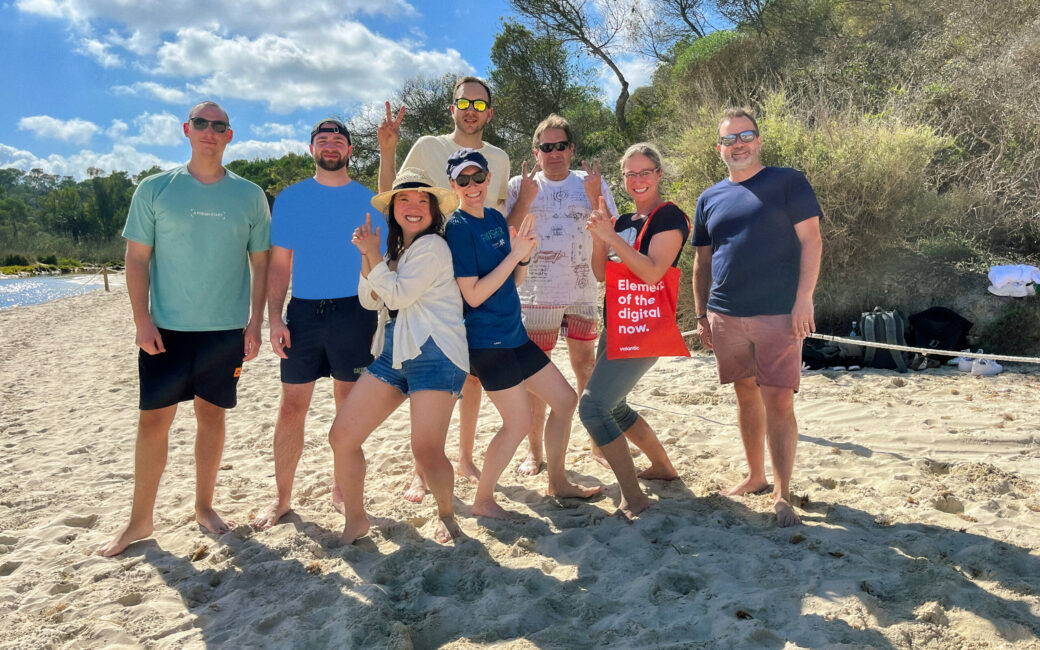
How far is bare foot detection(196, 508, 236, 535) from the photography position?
3.79m

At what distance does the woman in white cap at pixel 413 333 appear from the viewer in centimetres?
316

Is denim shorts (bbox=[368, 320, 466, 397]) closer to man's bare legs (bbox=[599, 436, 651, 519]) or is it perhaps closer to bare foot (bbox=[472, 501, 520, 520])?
bare foot (bbox=[472, 501, 520, 520])

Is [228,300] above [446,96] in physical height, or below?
below

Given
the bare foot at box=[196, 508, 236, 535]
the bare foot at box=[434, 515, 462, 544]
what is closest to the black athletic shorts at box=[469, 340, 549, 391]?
the bare foot at box=[434, 515, 462, 544]

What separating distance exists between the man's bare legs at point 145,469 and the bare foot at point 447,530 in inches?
56.6

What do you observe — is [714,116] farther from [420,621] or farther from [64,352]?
[64,352]

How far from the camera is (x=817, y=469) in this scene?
14.3ft

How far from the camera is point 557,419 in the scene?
364cm

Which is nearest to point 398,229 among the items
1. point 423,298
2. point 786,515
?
point 423,298

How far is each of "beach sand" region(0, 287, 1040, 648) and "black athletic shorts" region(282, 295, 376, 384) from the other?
34.2 inches

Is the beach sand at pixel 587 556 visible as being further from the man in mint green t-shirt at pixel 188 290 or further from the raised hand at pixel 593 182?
the raised hand at pixel 593 182

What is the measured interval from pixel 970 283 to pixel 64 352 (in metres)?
14.1

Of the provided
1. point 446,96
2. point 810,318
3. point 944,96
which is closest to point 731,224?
point 810,318

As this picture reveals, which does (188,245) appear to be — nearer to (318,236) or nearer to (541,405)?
(318,236)
